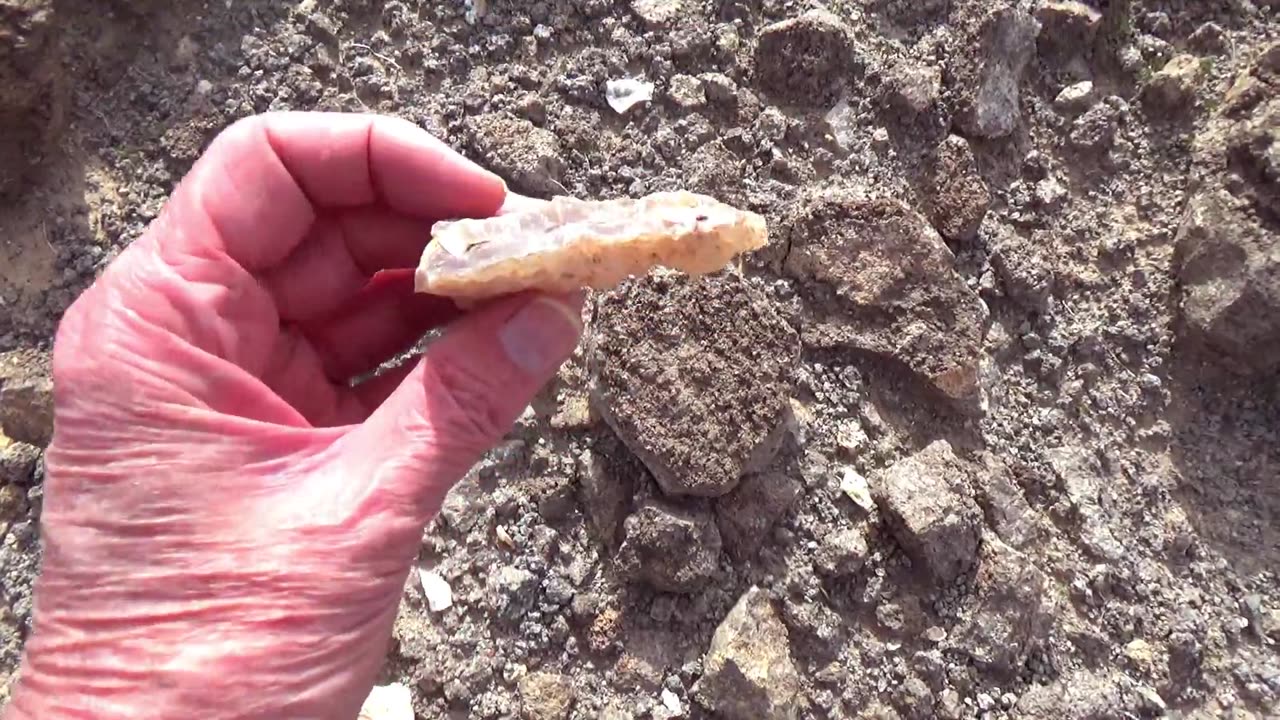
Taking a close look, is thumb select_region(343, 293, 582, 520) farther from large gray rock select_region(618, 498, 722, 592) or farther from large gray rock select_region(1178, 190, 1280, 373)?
large gray rock select_region(1178, 190, 1280, 373)

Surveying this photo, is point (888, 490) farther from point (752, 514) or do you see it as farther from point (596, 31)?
point (596, 31)

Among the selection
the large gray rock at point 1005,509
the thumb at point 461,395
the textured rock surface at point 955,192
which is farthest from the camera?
the textured rock surface at point 955,192

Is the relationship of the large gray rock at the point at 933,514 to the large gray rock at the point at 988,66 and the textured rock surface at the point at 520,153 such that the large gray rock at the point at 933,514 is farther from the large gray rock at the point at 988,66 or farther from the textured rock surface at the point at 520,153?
the textured rock surface at the point at 520,153

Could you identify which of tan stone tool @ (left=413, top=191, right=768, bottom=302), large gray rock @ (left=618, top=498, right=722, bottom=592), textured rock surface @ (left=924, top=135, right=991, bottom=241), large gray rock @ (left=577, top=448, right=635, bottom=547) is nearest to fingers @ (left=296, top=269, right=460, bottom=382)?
tan stone tool @ (left=413, top=191, right=768, bottom=302)

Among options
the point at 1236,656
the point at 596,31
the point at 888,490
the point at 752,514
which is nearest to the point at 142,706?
the point at 752,514

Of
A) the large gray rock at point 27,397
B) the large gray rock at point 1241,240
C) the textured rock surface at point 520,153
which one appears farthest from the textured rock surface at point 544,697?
the large gray rock at point 1241,240

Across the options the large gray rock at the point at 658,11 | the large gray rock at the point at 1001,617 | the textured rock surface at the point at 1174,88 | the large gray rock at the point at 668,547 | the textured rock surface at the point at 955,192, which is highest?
the large gray rock at the point at 658,11

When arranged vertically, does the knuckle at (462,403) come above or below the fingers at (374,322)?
above

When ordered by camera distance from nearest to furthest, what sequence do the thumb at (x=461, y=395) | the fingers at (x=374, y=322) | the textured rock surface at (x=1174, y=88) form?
the thumb at (x=461, y=395) → the fingers at (x=374, y=322) → the textured rock surface at (x=1174, y=88)
